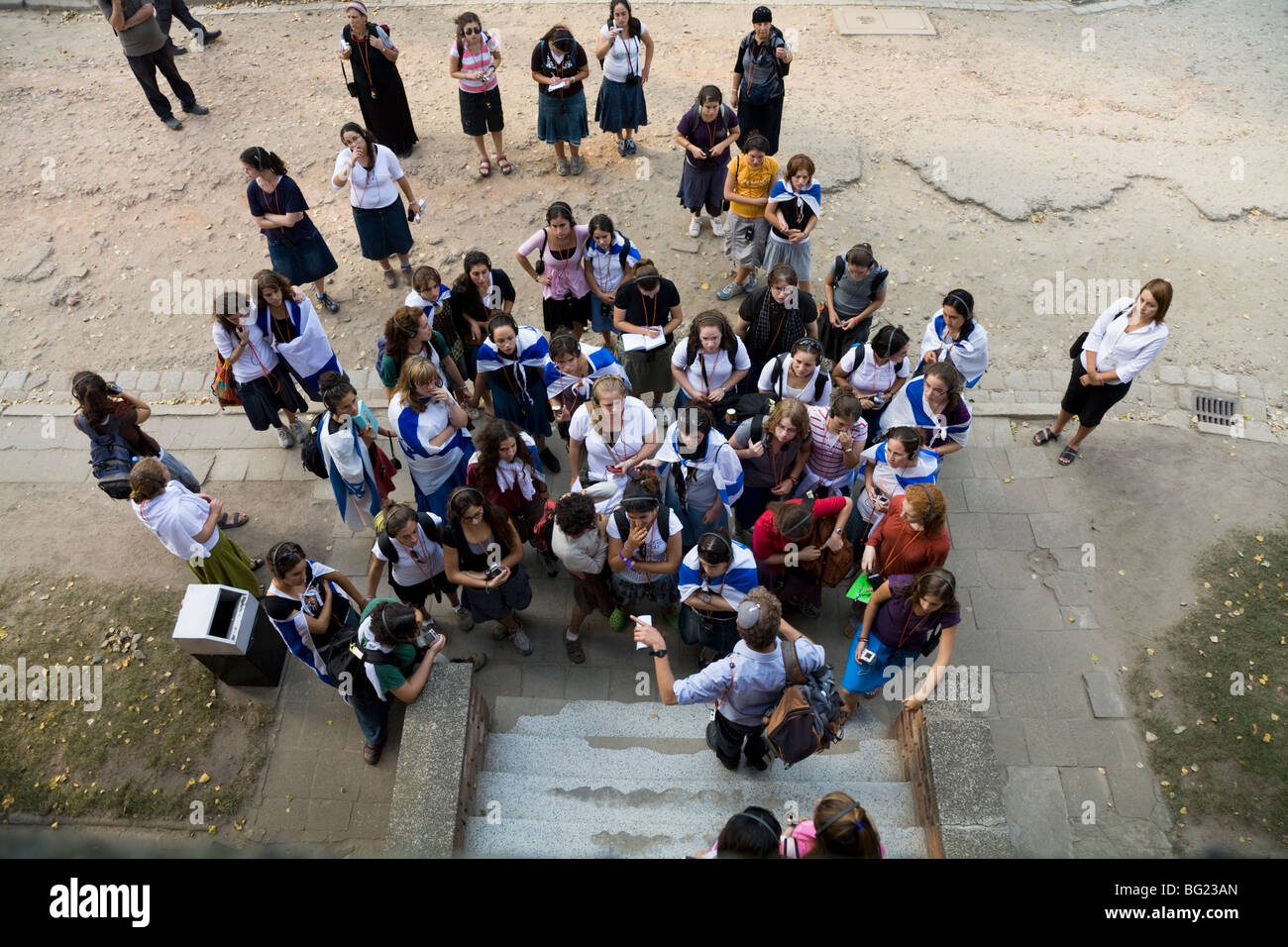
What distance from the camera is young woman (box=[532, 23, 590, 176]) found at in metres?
9.36

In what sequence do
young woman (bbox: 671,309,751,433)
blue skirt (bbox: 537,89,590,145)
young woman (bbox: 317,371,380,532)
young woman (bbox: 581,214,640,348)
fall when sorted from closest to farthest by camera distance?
young woman (bbox: 317,371,380,532), young woman (bbox: 671,309,751,433), young woman (bbox: 581,214,640,348), blue skirt (bbox: 537,89,590,145)

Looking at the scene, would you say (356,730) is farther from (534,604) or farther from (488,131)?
(488,131)

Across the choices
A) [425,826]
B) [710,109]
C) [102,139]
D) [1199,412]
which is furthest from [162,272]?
[1199,412]

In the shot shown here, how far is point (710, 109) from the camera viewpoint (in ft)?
27.0

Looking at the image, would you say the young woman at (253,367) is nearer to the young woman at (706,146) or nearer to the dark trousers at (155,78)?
the young woman at (706,146)

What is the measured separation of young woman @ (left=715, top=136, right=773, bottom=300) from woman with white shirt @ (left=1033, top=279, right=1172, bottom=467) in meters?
3.05

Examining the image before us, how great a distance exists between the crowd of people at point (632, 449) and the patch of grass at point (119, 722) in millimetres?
841

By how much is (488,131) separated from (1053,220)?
6841mm

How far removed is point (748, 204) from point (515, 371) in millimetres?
3162

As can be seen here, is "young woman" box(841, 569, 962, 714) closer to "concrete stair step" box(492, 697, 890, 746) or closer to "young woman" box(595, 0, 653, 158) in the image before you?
"concrete stair step" box(492, 697, 890, 746)

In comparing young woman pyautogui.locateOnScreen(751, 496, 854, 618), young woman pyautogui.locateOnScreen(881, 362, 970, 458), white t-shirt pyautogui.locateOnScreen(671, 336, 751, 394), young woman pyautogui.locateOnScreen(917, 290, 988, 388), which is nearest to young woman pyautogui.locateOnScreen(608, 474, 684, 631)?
young woman pyautogui.locateOnScreen(751, 496, 854, 618)

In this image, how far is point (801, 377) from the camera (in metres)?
5.94

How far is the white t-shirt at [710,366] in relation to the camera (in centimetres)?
621

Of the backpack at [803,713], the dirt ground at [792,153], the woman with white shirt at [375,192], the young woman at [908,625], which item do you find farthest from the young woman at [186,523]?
the young woman at [908,625]
